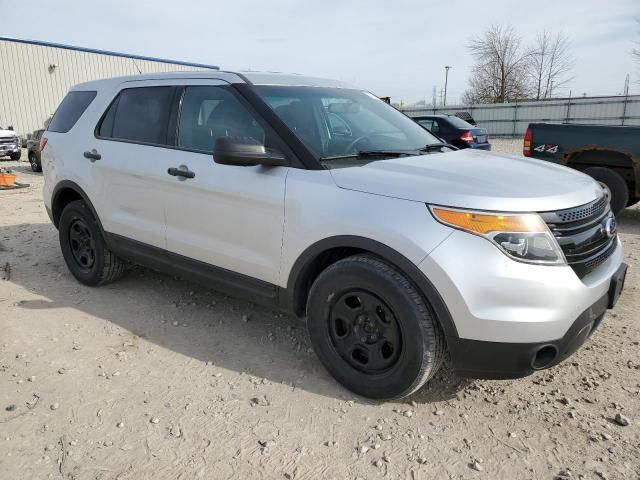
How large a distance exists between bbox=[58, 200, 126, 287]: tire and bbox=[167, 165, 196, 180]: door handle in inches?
51.7

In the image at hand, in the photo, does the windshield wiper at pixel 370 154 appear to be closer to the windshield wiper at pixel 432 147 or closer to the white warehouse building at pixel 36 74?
the windshield wiper at pixel 432 147

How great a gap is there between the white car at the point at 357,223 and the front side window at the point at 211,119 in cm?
1

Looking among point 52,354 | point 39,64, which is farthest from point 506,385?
point 39,64

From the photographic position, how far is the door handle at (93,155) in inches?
167

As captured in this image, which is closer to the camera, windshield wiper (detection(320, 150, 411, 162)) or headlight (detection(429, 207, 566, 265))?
headlight (detection(429, 207, 566, 265))

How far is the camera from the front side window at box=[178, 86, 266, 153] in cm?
331

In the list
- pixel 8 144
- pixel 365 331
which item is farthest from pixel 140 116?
pixel 8 144

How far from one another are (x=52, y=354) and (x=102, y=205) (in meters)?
1.34

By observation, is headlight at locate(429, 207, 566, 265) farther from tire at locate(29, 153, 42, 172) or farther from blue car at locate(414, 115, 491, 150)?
tire at locate(29, 153, 42, 172)

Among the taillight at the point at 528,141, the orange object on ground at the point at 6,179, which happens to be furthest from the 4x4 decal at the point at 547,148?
the orange object on ground at the point at 6,179

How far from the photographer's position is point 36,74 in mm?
23266

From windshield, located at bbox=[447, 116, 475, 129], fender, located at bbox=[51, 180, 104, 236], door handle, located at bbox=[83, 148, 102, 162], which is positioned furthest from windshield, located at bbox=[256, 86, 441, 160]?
windshield, located at bbox=[447, 116, 475, 129]

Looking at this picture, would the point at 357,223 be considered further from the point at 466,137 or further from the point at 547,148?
the point at 466,137

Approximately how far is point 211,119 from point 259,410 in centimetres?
197
